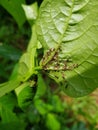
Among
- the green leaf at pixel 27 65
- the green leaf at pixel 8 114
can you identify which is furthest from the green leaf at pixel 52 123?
the green leaf at pixel 27 65

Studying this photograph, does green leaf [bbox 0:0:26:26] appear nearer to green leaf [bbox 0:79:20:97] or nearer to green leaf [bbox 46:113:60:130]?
green leaf [bbox 0:79:20:97]

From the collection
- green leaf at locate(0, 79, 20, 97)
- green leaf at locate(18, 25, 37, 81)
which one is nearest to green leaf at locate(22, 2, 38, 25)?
green leaf at locate(18, 25, 37, 81)

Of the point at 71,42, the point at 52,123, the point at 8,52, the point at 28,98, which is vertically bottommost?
the point at 52,123

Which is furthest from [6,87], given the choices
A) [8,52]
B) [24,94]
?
[8,52]

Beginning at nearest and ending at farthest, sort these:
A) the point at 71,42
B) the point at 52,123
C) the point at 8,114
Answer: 1. the point at 71,42
2. the point at 8,114
3. the point at 52,123

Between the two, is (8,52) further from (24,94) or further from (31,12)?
(24,94)

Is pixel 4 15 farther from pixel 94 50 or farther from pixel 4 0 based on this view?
pixel 94 50

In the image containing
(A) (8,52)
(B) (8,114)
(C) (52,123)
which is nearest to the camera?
(B) (8,114)
